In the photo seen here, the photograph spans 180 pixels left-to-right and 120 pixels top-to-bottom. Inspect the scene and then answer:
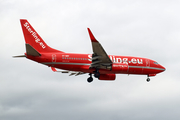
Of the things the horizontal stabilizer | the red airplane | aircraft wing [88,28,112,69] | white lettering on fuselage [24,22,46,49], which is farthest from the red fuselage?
white lettering on fuselage [24,22,46,49]

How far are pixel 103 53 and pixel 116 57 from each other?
5712mm

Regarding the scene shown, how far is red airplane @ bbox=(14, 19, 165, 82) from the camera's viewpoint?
Answer: 164 feet

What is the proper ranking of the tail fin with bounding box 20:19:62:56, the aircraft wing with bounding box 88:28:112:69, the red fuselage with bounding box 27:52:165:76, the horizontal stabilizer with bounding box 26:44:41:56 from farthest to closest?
1. the tail fin with bounding box 20:19:62:56
2. the red fuselage with bounding box 27:52:165:76
3. the horizontal stabilizer with bounding box 26:44:41:56
4. the aircraft wing with bounding box 88:28:112:69

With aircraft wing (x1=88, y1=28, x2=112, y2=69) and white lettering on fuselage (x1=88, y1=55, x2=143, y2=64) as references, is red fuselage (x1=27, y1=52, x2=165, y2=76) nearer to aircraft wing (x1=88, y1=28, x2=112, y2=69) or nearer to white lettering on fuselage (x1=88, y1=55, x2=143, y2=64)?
white lettering on fuselage (x1=88, y1=55, x2=143, y2=64)

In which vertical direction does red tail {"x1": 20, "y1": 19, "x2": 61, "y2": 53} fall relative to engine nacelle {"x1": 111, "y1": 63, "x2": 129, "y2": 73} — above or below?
above

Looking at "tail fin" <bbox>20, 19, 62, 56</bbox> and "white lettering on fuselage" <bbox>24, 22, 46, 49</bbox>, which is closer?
"tail fin" <bbox>20, 19, 62, 56</bbox>

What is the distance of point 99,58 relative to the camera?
5016 centimetres

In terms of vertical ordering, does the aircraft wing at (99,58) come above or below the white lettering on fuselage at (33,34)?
below

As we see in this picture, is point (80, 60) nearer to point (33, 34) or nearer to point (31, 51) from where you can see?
point (31, 51)

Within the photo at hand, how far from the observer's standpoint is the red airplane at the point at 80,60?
50.0 m

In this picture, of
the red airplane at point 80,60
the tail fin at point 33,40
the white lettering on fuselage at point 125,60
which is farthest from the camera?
the white lettering on fuselage at point 125,60

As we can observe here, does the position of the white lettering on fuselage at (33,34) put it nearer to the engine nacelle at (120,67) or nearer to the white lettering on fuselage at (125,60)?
the white lettering on fuselage at (125,60)

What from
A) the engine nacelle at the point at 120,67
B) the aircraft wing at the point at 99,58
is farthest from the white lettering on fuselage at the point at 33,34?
the engine nacelle at the point at 120,67

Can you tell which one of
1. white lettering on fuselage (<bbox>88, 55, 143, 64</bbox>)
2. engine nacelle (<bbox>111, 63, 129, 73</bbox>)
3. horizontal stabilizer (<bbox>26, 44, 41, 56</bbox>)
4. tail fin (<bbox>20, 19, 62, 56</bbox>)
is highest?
tail fin (<bbox>20, 19, 62, 56</bbox>)
